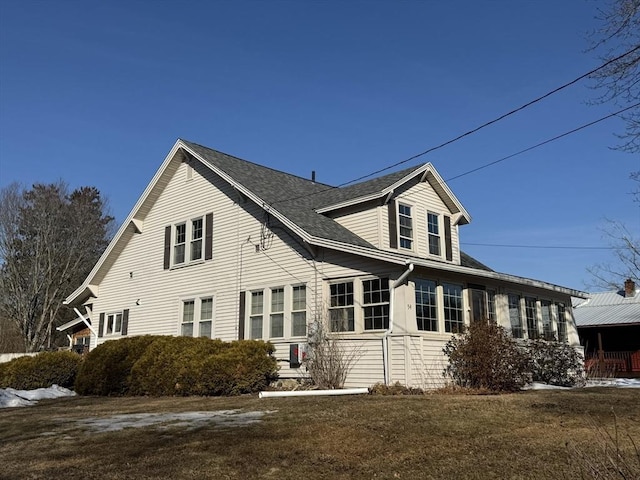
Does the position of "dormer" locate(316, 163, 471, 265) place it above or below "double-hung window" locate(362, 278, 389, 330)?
above

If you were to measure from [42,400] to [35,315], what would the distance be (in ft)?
85.3

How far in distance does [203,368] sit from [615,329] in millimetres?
24177

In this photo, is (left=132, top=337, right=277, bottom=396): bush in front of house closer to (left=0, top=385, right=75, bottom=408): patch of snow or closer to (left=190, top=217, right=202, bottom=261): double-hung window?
(left=0, top=385, right=75, bottom=408): patch of snow

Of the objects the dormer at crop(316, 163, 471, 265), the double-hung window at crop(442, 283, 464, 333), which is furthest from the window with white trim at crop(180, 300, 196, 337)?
the double-hung window at crop(442, 283, 464, 333)

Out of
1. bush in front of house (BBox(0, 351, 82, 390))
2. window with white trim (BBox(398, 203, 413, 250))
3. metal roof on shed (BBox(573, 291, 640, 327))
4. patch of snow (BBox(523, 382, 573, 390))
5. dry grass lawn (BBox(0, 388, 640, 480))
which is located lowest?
dry grass lawn (BBox(0, 388, 640, 480))

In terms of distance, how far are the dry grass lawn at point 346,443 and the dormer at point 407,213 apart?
708 cm

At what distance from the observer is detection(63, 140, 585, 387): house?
14211 millimetres

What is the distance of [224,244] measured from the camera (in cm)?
1877

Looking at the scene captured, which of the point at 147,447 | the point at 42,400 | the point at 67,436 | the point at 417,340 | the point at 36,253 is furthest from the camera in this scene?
the point at 36,253

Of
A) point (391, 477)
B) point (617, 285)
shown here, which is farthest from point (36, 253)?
point (391, 477)

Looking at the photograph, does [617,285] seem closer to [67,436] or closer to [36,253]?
[67,436]

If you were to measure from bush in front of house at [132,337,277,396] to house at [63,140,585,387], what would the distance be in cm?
104

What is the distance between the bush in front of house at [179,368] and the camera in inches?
557

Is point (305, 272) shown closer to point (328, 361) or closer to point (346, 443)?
point (328, 361)
